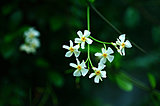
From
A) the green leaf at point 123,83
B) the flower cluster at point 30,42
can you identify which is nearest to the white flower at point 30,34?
the flower cluster at point 30,42

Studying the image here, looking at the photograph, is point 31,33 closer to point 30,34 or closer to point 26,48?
point 30,34

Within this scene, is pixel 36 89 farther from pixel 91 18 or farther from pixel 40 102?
pixel 91 18

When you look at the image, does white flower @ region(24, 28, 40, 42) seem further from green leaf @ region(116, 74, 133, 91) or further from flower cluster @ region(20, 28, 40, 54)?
green leaf @ region(116, 74, 133, 91)

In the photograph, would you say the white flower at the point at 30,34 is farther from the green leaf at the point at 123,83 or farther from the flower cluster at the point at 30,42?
the green leaf at the point at 123,83

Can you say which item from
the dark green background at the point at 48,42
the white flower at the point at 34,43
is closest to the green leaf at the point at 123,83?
the dark green background at the point at 48,42

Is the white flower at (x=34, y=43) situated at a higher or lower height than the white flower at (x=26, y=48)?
higher

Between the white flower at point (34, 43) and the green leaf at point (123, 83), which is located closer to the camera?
the green leaf at point (123, 83)

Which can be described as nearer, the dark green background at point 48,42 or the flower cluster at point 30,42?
the dark green background at point 48,42

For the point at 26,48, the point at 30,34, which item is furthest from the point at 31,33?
the point at 26,48

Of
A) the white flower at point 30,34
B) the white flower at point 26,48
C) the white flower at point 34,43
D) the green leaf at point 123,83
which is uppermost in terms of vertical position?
the white flower at point 30,34

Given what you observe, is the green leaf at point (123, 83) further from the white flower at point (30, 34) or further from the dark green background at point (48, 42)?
the white flower at point (30, 34)
